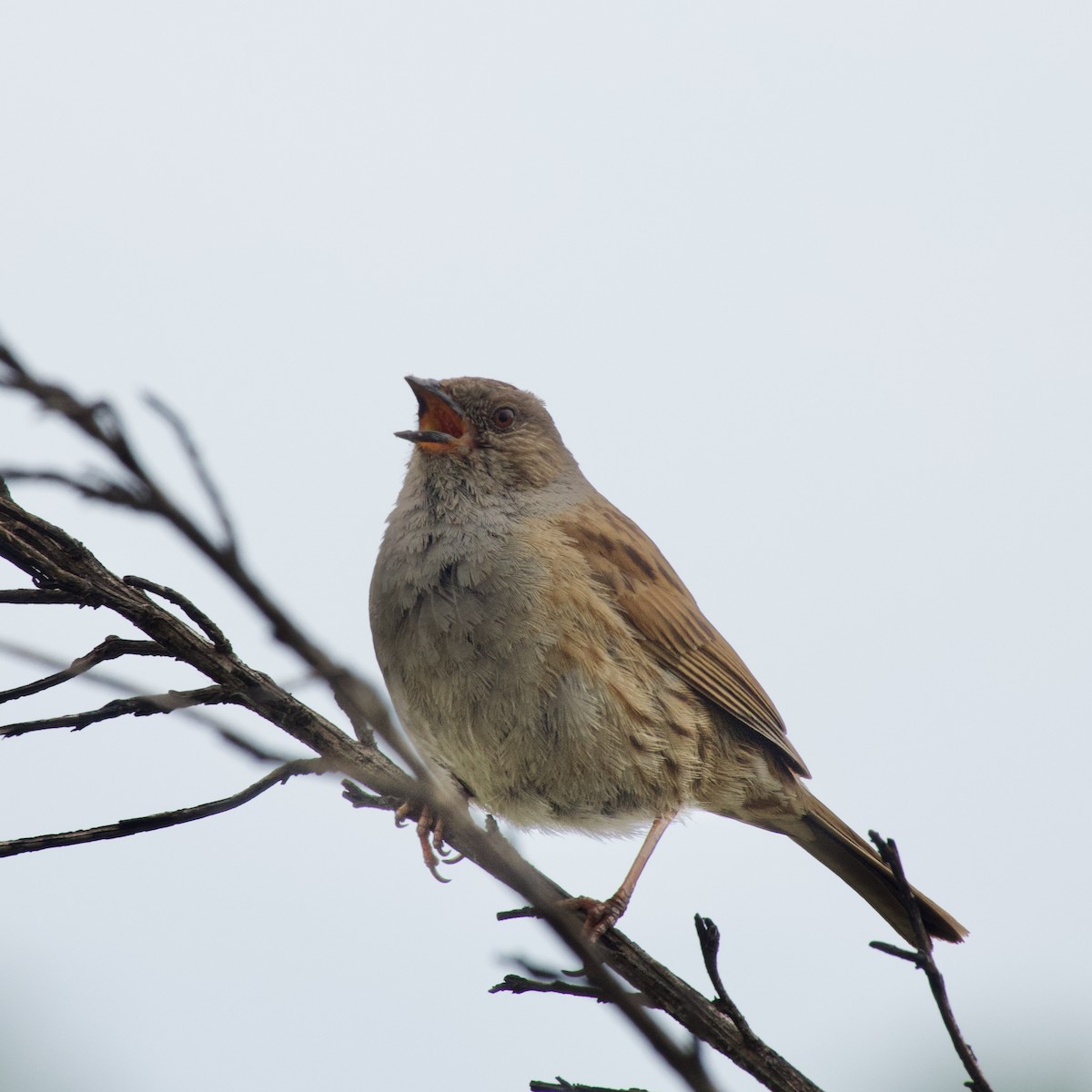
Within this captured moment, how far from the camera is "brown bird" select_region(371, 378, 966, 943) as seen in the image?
15.6ft

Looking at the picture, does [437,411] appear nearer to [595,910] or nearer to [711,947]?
[595,910]

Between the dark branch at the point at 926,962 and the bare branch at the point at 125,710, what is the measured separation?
1330 mm

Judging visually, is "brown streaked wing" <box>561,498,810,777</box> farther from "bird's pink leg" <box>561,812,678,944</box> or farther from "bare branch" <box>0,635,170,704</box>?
"bare branch" <box>0,635,170,704</box>

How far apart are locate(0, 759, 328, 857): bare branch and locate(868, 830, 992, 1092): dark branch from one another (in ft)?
3.62

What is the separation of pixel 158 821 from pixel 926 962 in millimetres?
1566

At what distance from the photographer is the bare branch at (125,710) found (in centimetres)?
225

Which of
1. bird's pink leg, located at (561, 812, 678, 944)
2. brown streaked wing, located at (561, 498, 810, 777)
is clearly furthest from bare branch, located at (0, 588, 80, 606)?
brown streaked wing, located at (561, 498, 810, 777)

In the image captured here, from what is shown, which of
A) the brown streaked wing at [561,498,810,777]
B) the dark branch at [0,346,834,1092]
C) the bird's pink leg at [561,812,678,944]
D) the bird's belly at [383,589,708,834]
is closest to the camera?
the dark branch at [0,346,834,1092]

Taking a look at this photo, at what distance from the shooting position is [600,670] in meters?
4.96

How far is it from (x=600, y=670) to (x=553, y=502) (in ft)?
3.40

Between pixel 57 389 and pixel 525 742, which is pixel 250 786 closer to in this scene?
pixel 57 389

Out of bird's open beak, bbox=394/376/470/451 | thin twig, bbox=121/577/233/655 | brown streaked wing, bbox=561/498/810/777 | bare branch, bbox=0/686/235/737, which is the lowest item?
bare branch, bbox=0/686/235/737

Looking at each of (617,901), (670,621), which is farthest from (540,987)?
(670,621)

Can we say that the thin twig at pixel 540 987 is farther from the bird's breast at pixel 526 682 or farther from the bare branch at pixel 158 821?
the bird's breast at pixel 526 682
